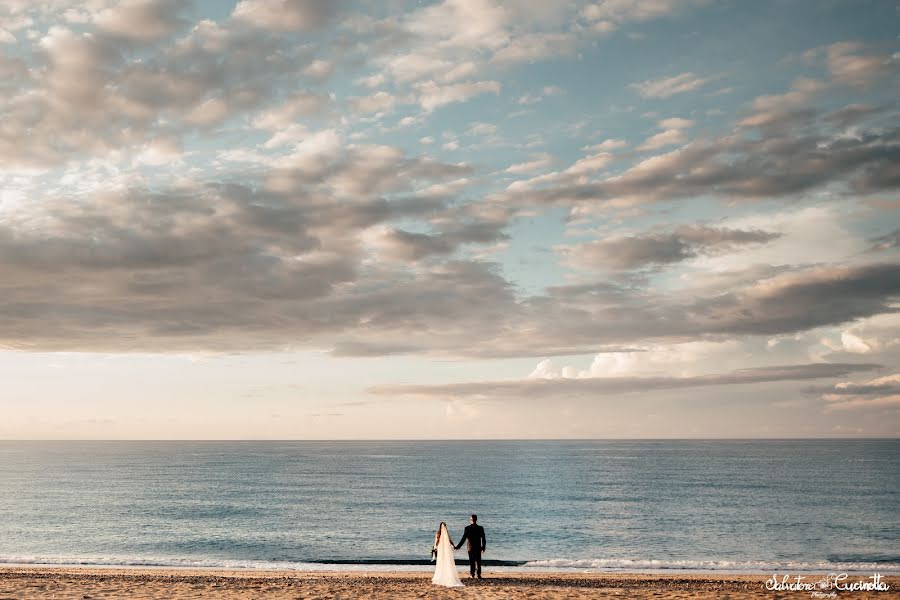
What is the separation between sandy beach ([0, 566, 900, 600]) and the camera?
22.7 metres

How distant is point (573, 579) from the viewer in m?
28.8

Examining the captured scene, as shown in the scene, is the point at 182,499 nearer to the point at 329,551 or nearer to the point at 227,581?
the point at 329,551

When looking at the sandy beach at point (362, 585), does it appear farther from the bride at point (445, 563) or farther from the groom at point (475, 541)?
the groom at point (475, 541)

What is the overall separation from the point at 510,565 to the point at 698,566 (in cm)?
1066

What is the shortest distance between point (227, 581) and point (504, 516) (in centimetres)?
3855

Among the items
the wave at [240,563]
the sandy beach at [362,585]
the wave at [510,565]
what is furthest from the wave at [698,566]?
the sandy beach at [362,585]

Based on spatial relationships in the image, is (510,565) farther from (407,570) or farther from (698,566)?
(698,566)

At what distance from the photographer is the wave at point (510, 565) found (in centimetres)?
3438

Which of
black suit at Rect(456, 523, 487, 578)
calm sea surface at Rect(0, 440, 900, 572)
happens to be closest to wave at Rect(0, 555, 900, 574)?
calm sea surface at Rect(0, 440, 900, 572)

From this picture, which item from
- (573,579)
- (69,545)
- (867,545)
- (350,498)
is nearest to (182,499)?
(350,498)
